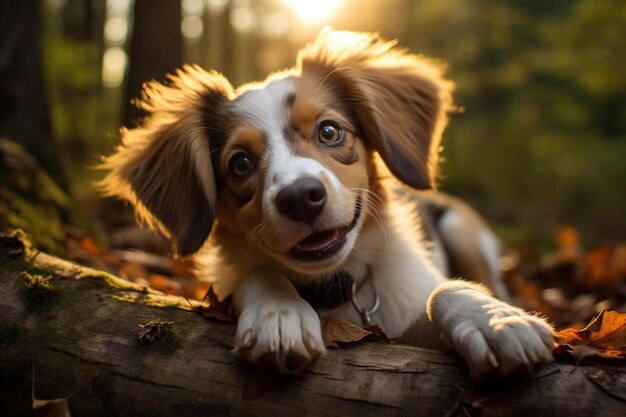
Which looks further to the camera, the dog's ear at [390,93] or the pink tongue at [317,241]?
the dog's ear at [390,93]

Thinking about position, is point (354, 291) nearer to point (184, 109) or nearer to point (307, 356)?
point (307, 356)

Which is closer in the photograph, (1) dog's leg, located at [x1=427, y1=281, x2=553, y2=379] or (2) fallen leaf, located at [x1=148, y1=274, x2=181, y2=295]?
(1) dog's leg, located at [x1=427, y1=281, x2=553, y2=379]

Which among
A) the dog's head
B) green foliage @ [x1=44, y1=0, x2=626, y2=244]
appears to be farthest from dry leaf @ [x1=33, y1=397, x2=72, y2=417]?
green foliage @ [x1=44, y1=0, x2=626, y2=244]

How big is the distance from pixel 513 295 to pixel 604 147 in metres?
11.4

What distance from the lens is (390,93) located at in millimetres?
3256

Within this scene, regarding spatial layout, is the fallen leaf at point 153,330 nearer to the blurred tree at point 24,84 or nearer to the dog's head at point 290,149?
the dog's head at point 290,149

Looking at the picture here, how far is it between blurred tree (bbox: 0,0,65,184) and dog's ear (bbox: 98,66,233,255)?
5.74ft

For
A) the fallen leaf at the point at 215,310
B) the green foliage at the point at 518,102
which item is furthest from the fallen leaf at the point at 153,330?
the green foliage at the point at 518,102

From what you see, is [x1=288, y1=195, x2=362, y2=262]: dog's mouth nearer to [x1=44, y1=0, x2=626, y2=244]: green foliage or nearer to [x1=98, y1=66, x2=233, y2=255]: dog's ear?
[x1=98, y1=66, x2=233, y2=255]: dog's ear

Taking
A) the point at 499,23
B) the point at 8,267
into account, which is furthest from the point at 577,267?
the point at 499,23

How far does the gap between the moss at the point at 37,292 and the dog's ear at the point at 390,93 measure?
66.8 inches

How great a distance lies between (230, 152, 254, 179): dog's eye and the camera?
2781 mm

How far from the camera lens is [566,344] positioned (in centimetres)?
183

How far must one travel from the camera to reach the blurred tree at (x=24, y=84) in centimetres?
451
